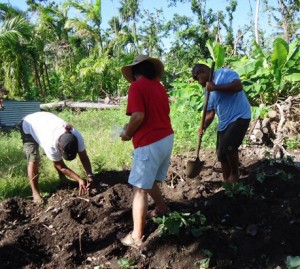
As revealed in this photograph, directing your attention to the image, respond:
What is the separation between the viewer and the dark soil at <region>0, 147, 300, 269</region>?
9.34 feet

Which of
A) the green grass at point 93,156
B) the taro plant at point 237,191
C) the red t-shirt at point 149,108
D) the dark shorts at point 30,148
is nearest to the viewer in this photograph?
the red t-shirt at point 149,108

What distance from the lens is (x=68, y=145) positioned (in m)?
3.69

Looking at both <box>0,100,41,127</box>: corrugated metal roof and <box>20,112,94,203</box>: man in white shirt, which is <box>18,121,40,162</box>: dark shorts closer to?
<box>20,112,94,203</box>: man in white shirt

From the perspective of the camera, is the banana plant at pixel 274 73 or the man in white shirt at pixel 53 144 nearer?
the man in white shirt at pixel 53 144

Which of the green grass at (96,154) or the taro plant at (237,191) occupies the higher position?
the taro plant at (237,191)

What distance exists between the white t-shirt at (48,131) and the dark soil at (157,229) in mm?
560

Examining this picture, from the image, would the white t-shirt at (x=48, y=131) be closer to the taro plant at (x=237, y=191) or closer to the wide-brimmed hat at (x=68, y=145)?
the wide-brimmed hat at (x=68, y=145)

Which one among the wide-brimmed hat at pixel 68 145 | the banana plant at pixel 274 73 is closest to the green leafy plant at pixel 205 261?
the wide-brimmed hat at pixel 68 145

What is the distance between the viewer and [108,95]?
15.8 metres

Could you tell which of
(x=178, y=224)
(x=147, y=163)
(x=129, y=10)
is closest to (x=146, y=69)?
(x=147, y=163)

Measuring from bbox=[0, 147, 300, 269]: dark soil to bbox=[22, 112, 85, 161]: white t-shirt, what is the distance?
560 mm

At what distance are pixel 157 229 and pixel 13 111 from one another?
923 cm

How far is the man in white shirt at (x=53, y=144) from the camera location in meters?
3.76

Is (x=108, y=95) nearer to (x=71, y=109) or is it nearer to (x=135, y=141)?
(x=71, y=109)
